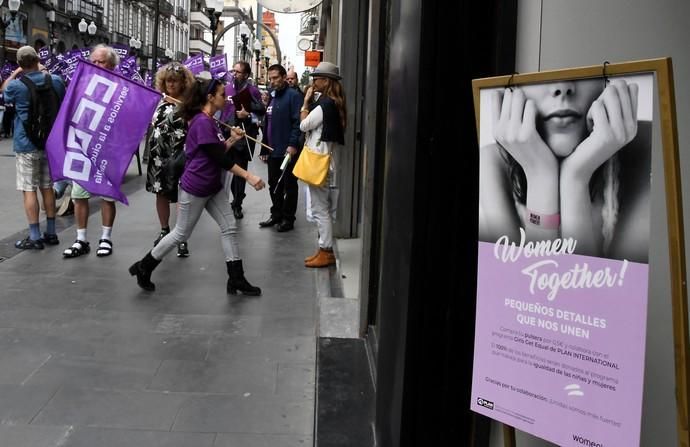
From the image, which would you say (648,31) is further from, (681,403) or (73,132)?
(73,132)

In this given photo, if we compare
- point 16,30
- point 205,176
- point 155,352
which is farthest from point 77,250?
point 16,30

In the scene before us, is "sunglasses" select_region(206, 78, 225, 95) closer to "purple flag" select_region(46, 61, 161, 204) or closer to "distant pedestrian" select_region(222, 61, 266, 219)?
"purple flag" select_region(46, 61, 161, 204)

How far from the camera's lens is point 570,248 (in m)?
1.85

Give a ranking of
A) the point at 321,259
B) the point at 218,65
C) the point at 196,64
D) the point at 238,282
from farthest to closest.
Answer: the point at 218,65
the point at 196,64
the point at 321,259
the point at 238,282

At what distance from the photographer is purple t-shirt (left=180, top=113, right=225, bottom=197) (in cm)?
597

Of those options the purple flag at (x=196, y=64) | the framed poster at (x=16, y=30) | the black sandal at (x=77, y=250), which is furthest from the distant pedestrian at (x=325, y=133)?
the framed poster at (x=16, y=30)

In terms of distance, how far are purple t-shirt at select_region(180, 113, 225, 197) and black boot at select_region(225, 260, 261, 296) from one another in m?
0.63

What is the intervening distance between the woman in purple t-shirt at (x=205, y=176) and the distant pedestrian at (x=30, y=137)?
2101 mm

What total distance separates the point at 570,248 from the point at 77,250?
264 inches

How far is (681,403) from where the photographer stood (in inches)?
63.4

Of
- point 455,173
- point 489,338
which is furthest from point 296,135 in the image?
point 489,338

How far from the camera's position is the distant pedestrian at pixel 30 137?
302 inches

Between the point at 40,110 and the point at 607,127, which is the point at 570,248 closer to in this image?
the point at 607,127

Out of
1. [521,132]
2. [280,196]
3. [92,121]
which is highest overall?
[92,121]
